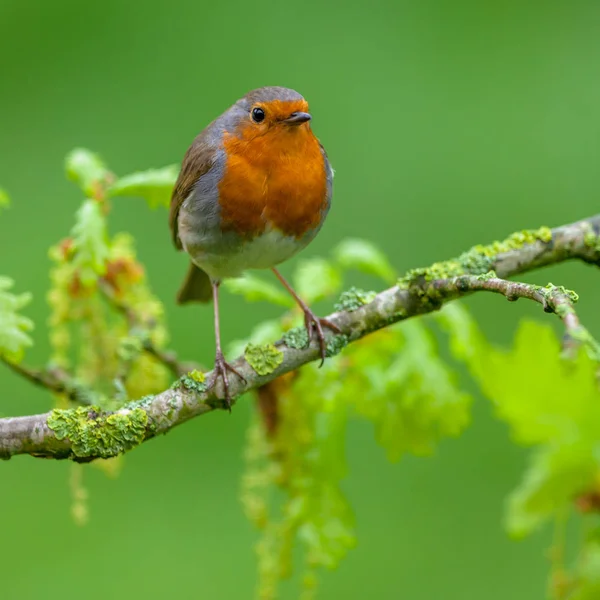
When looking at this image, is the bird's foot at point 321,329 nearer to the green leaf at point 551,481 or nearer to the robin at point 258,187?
the robin at point 258,187

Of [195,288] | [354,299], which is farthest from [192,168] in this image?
[354,299]

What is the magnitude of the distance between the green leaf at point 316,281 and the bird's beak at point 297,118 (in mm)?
466

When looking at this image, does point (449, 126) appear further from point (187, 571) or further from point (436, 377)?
point (436, 377)

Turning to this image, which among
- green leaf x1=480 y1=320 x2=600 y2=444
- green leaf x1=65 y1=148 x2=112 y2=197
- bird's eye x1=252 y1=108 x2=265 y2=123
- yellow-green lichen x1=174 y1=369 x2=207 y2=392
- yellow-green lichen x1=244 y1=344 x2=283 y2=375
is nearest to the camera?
green leaf x1=480 y1=320 x2=600 y2=444

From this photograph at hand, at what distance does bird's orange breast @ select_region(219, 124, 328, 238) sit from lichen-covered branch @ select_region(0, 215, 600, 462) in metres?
0.55

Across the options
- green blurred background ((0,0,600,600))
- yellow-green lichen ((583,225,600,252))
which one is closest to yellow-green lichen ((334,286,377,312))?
yellow-green lichen ((583,225,600,252))

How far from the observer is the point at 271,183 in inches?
118

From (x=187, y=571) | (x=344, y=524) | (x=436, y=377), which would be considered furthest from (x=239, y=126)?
(x=187, y=571)

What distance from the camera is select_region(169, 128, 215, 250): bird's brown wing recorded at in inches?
124

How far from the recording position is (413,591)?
4629 millimetres

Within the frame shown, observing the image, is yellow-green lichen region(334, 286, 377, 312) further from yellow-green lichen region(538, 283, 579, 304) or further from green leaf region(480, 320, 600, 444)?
green leaf region(480, 320, 600, 444)

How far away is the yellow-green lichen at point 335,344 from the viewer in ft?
8.09

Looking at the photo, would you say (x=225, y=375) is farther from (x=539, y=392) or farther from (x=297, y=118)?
(x=539, y=392)

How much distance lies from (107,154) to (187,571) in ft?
9.15
